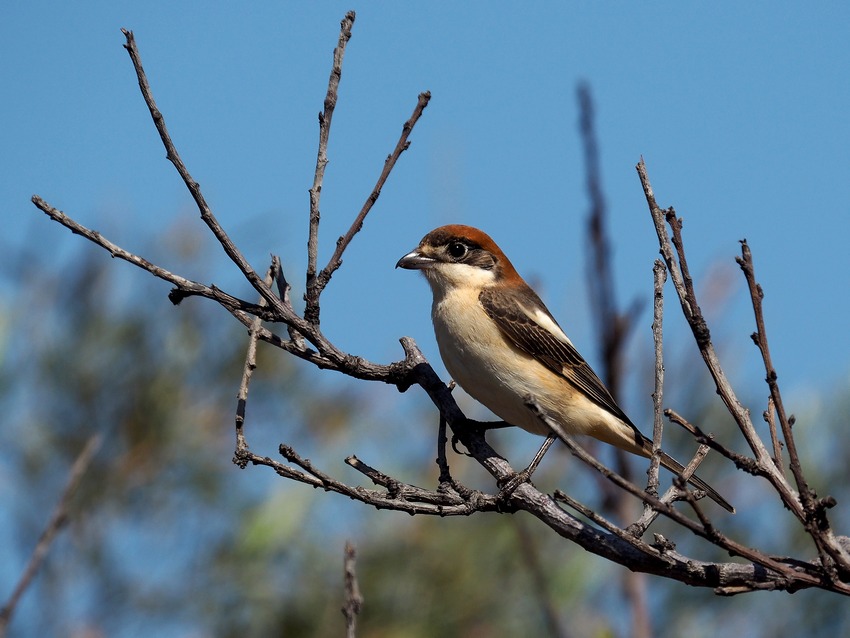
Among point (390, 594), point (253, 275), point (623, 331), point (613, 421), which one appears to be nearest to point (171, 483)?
point (390, 594)

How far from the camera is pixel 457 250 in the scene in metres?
5.12

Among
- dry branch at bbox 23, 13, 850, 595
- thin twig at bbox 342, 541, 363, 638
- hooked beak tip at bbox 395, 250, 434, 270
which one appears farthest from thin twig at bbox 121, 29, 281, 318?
hooked beak tip at bbox 395, 250, 434, 270

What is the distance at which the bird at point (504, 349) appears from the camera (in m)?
4.55

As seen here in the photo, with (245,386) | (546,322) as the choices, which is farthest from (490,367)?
(245,386)

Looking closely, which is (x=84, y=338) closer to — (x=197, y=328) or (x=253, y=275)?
(x=197, y=328)

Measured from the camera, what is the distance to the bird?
14.9 ft

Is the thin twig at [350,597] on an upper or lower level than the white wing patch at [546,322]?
lower

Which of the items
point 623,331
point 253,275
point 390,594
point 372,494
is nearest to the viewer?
point 623,331

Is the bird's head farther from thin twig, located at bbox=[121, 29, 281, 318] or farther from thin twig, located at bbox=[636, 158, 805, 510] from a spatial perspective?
thin twig, located at bbox=[636, 158, 805, 510]

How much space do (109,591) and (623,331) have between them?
3954 millimetres

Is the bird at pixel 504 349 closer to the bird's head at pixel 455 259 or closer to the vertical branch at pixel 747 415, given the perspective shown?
the bird's head at pixel 455 259

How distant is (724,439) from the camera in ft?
19.9

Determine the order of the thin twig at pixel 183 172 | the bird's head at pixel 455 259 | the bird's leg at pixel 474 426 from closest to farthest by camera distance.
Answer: the thin twig at pixel 183 172 < the bird's leg at pixel 474 426 < the bird's head at pixel 455 259

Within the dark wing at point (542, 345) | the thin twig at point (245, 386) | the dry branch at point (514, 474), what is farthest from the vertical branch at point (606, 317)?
the dark wing at point (542, 345)
